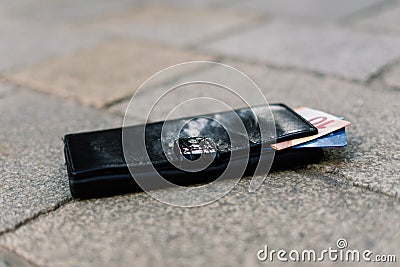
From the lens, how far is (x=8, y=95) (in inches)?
74.2

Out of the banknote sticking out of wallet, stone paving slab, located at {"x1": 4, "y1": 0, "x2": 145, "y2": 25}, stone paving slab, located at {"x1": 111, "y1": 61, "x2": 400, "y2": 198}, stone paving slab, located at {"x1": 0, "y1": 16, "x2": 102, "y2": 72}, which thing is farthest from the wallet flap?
stone paving slab, located at {"x1": 4, "y1": 0, "x2": 145, "y2": 25}

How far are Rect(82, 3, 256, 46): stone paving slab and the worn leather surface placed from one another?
1.08 metres

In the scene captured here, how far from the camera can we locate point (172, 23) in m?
2.65

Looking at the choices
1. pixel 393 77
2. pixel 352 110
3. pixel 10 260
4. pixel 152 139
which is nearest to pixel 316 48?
pixel 393 77

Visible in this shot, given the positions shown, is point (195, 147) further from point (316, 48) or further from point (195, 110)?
point (316, 48)

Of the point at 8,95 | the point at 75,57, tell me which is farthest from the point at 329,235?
the point at 75,57

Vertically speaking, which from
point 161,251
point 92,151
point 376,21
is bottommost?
point 161,251

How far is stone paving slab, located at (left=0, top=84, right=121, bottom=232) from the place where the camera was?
3.89 ft

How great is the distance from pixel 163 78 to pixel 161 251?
1037 mm

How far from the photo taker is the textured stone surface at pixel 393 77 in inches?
69.0

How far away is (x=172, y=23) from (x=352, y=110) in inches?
50.8

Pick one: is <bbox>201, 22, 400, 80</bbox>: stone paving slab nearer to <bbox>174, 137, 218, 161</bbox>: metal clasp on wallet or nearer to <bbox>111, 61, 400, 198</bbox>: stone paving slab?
<bbox>111, 61, 400, 198</bbox>: stone paving slab

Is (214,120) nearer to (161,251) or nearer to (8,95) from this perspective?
(161,251)

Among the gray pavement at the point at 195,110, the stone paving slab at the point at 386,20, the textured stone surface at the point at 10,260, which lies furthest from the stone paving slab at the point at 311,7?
the textured stone surface at the point at 10,260
